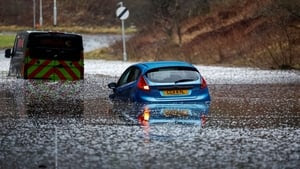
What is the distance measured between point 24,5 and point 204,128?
272ft

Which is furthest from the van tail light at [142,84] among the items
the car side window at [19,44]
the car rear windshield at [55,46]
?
the car side window at [19,44]

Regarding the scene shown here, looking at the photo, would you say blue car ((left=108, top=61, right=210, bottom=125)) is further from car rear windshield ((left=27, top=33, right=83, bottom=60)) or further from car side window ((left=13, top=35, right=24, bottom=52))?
car side window ((left=13, top=35, right=24, bottom=52))

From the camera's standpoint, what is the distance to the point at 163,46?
1859 inches

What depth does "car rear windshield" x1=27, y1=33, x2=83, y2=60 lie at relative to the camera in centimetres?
2355

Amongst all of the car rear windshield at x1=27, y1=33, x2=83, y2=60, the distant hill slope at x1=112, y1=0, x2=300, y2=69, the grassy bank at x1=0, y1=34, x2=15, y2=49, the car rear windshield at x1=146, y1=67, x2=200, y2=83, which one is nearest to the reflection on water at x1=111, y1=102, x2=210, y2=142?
the car rear windshield at x1=146, y1=67, x2=200, y2=83

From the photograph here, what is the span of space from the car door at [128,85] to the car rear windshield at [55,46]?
6105mm

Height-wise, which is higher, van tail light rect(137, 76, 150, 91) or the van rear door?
the van rear door

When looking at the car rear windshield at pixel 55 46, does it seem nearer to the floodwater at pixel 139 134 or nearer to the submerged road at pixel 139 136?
the floodwater at pixel 139 134

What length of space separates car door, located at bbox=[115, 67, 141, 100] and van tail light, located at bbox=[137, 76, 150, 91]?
323 millimetres

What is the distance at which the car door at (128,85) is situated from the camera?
16719 millimetres

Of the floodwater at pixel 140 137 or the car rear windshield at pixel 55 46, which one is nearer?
the floodwater at pixel 140 137

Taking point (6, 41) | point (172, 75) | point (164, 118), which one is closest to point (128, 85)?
point (172, 75)

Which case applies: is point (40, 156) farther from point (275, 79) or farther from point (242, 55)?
point (242, 55)

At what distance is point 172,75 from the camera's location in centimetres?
1605
